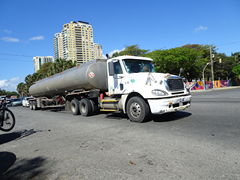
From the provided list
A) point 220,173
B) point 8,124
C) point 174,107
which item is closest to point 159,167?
point 220,173

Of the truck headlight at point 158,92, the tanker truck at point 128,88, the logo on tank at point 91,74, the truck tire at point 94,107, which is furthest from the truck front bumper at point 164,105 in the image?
the truck tire at point 94,107

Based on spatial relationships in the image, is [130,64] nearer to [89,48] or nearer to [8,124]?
[8,124]

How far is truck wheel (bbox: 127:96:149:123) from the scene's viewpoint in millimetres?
6359

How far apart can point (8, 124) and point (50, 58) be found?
208451mm

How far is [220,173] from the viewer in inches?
104

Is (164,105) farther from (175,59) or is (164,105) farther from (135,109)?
(175,59)

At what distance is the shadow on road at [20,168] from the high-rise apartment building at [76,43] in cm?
14514

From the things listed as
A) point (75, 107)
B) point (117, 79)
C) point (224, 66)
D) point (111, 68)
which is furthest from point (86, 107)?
point (224, 66)

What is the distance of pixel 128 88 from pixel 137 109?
917mm

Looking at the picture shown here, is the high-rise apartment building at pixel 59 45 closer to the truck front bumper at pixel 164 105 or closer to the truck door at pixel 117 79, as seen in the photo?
the truck door at pixel 117 79

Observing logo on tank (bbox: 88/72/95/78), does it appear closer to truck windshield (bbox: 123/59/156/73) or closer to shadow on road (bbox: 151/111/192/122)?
truck windshield (bbox: 123/59/156/73)

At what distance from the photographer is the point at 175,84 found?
663 centimetres

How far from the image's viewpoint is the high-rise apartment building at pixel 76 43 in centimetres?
14638

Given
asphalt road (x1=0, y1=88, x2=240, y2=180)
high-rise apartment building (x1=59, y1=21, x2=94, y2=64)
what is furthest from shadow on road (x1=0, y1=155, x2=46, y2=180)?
high-rise apartment building (x1=59, y1=21, x2=94, y2=64)
